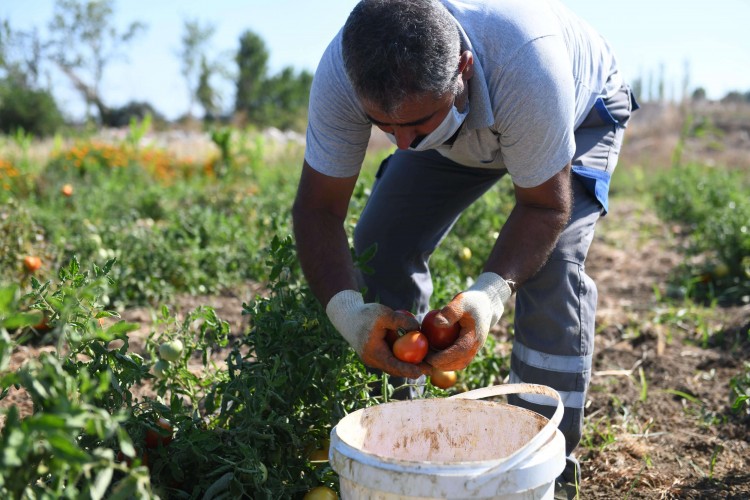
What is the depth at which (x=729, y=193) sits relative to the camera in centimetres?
644

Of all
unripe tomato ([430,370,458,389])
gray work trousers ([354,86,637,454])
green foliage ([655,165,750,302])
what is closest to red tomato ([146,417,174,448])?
unripe tomato ([430,370,458,389])

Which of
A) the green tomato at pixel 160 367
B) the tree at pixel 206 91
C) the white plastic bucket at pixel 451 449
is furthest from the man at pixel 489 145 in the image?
the tree at pixel 206 91

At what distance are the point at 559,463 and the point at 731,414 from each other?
186cm

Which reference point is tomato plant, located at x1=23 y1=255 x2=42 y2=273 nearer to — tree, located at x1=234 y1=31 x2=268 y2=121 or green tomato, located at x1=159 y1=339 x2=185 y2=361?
green tomato, located at x1=159 y1=339 x2=185 y2=361

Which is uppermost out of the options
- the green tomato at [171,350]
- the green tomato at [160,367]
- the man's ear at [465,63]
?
the man's ear at [465,63]

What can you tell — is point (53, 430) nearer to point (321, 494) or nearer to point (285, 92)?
point (321, 494)

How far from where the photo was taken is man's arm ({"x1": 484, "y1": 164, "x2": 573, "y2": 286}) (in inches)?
88.4

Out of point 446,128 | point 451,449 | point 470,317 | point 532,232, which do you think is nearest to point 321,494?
point 451,449

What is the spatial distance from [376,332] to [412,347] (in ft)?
0.45

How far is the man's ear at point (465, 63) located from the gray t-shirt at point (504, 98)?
33 mm

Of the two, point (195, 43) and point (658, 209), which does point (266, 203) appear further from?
point (195, 43)

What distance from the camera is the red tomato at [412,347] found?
1.99 meters

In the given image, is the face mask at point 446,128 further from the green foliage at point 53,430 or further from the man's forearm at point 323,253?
the green foliage at point 53,430

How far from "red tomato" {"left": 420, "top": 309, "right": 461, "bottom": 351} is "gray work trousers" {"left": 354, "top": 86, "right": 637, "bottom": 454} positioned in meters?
0.48
